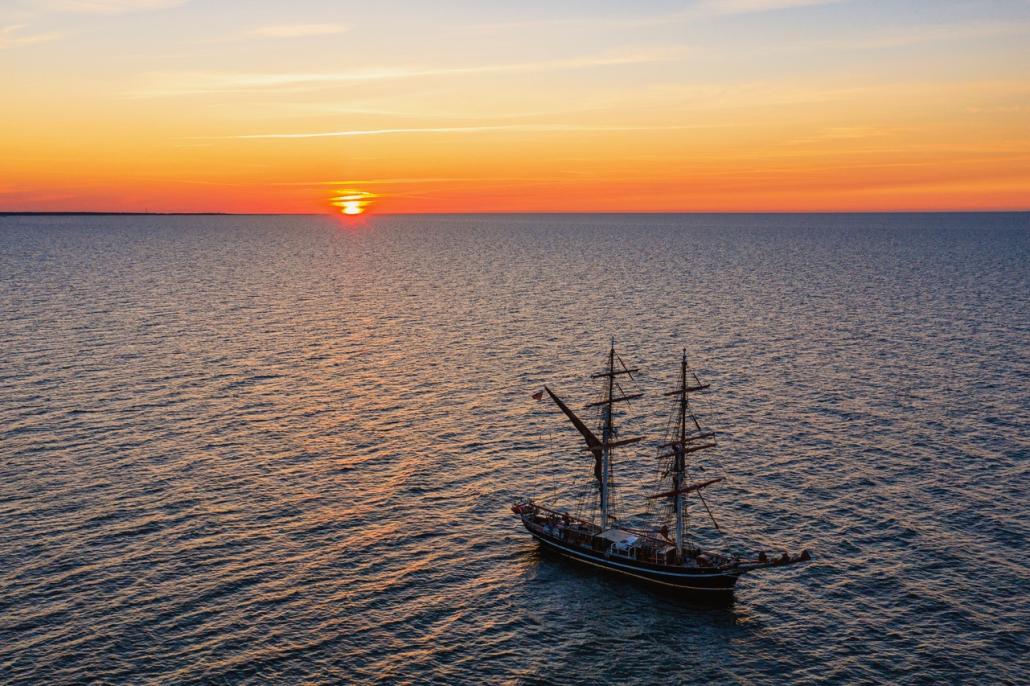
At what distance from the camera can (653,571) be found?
7256 cm

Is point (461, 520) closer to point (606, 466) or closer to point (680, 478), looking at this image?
point (606, 466)

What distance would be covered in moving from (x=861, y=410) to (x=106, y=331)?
14709 cm

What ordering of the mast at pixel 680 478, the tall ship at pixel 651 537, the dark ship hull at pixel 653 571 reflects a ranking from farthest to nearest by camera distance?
1. the mast at pixel 680 478
2. the tall ship at pixel 651 537
3. the dark ship hull at pixel 653 571

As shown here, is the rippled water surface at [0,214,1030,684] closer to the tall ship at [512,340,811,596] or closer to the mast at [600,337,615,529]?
the tall ship at [512,340,811,596]

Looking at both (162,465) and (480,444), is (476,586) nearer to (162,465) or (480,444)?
(480,444)

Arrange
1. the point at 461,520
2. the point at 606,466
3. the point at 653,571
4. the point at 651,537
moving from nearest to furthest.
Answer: the point at 653,571
the point at 651,537
the point at 461,520
the point at 606,466

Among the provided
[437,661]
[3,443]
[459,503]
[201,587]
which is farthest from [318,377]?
[437,661]

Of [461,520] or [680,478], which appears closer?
[680,478]

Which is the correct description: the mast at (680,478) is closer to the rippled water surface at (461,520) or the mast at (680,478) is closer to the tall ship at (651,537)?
the tall ship at (651,537)

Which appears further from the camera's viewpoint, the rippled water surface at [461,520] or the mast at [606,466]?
the mast at [606,466]

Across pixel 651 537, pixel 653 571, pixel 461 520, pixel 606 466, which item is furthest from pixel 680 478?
pixel 461 520

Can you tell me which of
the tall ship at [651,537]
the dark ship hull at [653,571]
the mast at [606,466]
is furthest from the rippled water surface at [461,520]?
the mast at [606,466]

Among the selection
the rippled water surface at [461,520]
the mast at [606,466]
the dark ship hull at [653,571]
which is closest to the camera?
the rippled water surface at [461,520]

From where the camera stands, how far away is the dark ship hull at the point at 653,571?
69.6 m
